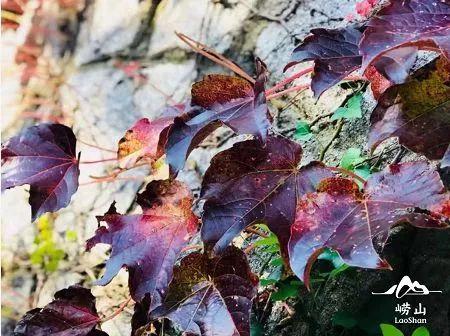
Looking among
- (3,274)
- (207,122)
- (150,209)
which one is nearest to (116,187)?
(3,274)

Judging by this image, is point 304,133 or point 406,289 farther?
point 304,133

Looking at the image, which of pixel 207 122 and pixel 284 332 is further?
pixel 284 332

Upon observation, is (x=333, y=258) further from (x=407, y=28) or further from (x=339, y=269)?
(x=407, y=28)

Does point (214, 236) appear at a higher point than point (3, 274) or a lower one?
higher

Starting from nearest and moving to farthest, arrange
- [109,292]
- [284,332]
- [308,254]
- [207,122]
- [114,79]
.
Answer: [308,254] → [207,122] → [284,332] → [109,292] → [114,79]

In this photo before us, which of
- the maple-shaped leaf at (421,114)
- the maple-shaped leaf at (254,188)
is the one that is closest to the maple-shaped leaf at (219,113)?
the maple-shaped leaf at (254,188)

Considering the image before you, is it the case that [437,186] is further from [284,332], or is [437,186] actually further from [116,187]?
[116,187]

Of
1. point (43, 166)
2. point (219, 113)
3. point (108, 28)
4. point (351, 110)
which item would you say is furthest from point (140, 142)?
point (108, 28)
